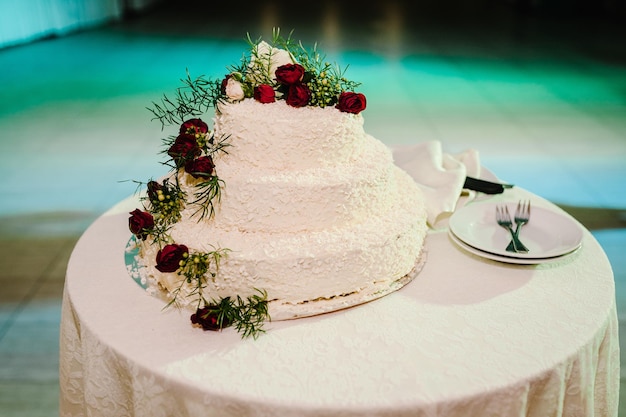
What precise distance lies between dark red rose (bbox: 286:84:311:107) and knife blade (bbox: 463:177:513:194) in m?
1.05

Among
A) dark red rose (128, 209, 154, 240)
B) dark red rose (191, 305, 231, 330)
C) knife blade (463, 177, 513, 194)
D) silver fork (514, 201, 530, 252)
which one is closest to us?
dark red rose (191, 305, 231, 330)

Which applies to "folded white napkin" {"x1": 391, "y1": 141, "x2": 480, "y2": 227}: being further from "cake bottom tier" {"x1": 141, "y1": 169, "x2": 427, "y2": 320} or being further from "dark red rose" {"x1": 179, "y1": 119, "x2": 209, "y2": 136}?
"dark red rose" {"x1": 179, "y1": 119, "x2": 209, "y2": 136}

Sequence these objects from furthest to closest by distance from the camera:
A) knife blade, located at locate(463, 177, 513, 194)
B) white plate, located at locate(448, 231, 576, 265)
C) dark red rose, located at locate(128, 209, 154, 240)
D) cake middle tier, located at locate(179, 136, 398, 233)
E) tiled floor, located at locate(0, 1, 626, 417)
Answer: tiled floor, located at locate(0, 1, 626, 417) < knife blade, located at locate(463, 177, 513, 194) < white plate, located at locate(448, 231, 576, 265) < dark red rose, located at locate(128, 209, 154, 240) < cake middle tier, located at locate(179, 136, 398, 233)

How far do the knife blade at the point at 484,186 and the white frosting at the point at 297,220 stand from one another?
0.78 meters

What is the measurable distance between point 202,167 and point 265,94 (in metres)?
0.30

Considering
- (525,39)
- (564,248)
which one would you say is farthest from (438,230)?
(525,39)

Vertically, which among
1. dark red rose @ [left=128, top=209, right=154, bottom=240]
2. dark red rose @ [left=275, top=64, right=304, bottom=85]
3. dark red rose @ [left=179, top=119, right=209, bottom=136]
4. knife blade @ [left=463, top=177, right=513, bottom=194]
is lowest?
knife blade @ [left=463, top=177, right=513, bottom=194]

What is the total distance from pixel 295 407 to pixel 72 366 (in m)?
0.94

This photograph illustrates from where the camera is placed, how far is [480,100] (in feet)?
26.1

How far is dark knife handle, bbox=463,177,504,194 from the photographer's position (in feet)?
8.59

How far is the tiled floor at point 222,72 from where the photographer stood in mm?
4168

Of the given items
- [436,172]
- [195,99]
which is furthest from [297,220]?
[436,172]

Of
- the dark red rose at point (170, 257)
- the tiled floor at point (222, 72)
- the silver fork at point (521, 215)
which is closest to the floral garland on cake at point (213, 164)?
the dark red rose at point (170, 257)

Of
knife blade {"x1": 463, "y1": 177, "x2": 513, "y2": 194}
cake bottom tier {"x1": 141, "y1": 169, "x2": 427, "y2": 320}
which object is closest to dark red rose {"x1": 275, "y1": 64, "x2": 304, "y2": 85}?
cake bottom tier {"x1": 141, "y1": 169, "x2": 427, "y2": 320}
